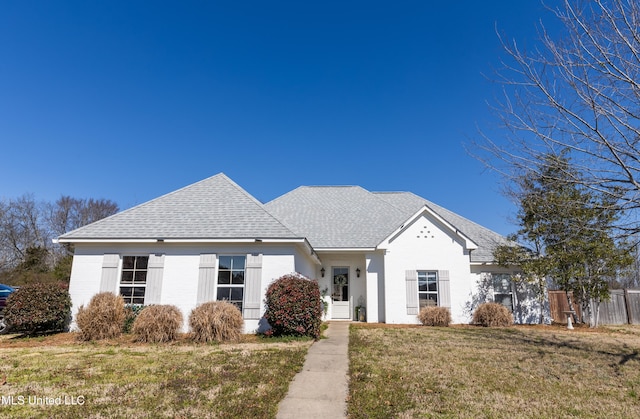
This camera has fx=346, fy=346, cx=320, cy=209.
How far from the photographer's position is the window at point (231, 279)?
1165cm

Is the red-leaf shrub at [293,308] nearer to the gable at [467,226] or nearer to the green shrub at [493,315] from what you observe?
the gable at [467,226]

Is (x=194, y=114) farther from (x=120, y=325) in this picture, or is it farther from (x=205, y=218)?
(x=120, y=325)

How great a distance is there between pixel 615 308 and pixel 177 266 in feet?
67.3

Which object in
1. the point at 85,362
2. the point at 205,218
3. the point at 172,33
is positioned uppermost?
the point at 172,33

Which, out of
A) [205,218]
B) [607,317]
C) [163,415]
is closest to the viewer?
[163,415]

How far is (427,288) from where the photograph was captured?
15.0m

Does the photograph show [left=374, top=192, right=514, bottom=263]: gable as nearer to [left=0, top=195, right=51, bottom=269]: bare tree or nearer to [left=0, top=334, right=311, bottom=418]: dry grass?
[left=0, top=334, right=311, bottom=418]: dry grass

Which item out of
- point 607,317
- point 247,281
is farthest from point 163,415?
point 607,317

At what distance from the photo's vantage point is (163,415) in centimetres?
430

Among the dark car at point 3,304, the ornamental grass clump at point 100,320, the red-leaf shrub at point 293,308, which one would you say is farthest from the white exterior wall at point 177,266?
the dark car at point 3,304

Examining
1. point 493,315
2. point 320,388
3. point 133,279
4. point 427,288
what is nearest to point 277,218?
point 133,279

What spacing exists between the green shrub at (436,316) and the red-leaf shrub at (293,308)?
19.0 ft

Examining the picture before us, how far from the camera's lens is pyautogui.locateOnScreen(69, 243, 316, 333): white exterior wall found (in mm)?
11656

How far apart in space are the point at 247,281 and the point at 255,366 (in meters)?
5.07
